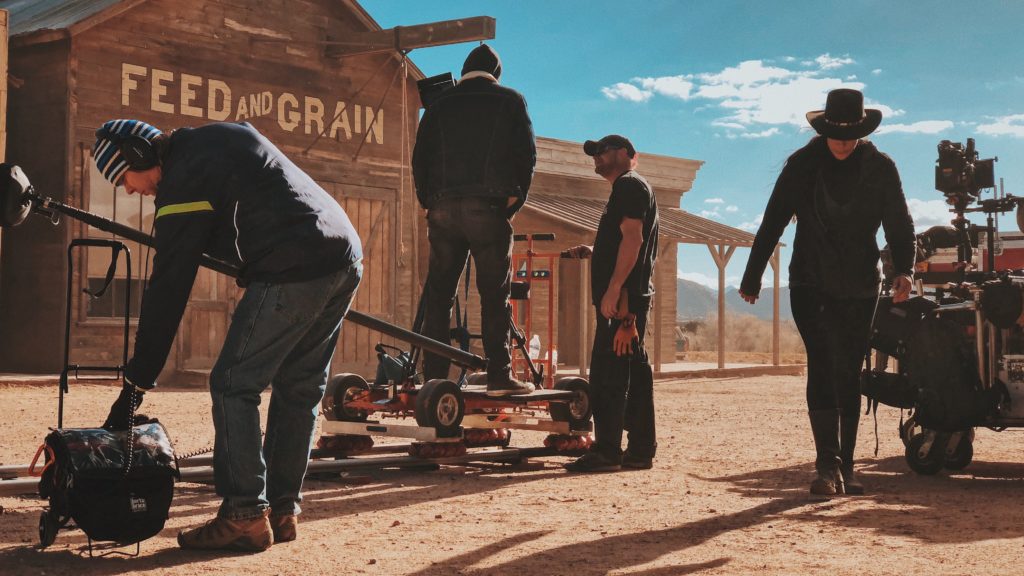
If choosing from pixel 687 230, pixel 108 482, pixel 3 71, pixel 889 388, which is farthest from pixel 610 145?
pixel 687 230

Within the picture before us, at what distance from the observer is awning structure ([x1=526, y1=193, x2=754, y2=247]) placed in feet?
66.9

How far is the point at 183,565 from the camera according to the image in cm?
418

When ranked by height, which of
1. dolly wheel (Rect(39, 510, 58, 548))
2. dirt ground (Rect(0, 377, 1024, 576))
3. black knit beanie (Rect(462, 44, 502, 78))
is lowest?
dirt ground (Rect(0, 377, 1024, 576))

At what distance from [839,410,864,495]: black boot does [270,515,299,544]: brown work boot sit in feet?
9.74

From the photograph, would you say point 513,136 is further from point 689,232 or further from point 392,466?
point 689,232

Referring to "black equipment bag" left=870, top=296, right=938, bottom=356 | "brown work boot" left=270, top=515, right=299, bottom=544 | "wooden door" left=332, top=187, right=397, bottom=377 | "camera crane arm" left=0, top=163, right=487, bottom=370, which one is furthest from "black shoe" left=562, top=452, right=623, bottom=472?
"wooden door" left=332, top=187, right=397, bottom=377

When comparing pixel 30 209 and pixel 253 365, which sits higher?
pixel 30 209

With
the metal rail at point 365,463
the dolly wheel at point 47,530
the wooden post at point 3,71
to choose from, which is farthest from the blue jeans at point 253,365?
the wooden post at point 3,71

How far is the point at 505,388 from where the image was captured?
7.40 metres

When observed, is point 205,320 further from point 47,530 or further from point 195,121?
point 47,530

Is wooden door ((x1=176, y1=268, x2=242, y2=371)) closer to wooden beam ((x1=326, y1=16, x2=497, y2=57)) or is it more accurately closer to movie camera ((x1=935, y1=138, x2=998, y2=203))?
wooden beam ((x1=326, y1=16, x2=497, y2=57))

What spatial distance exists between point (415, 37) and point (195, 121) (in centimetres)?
318

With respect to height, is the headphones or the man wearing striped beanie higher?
the headphones

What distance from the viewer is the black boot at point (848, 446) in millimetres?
6260
